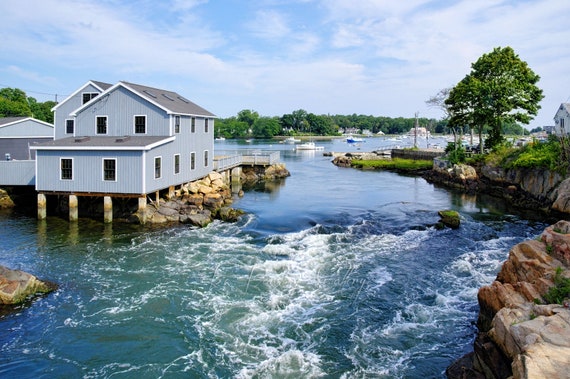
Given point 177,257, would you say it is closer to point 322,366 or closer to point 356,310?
point 356,310

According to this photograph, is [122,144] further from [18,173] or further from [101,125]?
[18,173]

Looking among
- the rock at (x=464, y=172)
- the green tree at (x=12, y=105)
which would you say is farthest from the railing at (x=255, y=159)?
the green tree at (x=12, y=105)

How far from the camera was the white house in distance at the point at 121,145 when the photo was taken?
90.9ft

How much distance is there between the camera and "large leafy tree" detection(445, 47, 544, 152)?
159ft

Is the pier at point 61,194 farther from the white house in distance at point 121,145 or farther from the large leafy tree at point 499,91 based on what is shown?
the large leafy tree at point 499,91

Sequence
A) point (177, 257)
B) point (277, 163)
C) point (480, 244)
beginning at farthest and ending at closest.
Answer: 1. point (277, 163)
2. point (480, 244)
3. point (177, 257)

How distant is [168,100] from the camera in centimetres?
3441

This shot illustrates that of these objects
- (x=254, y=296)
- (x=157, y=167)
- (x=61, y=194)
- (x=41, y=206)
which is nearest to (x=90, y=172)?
(x=61, y=194)

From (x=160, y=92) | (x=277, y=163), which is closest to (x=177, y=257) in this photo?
(x=160, y=92)

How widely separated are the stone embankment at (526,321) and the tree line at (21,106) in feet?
282

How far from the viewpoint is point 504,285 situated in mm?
13375

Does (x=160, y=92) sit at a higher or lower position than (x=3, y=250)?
higher

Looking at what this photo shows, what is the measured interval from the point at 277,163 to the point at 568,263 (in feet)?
143

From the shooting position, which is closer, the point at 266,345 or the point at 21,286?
the point at 266,345
